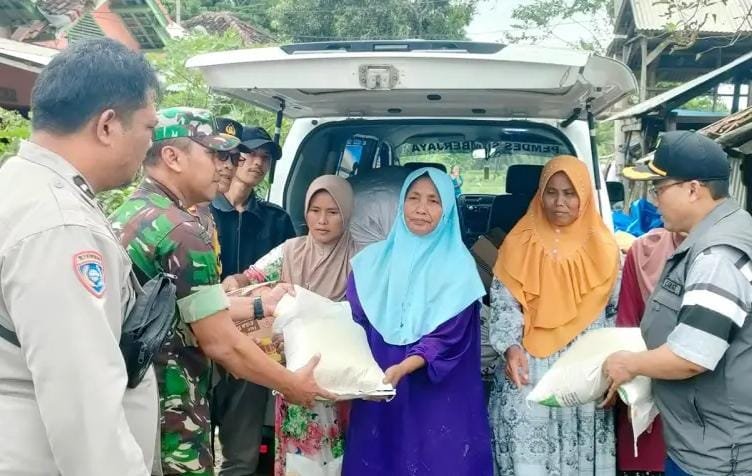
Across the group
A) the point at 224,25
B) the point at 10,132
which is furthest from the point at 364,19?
the point at 10,132

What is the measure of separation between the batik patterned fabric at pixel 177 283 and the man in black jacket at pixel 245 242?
1.02 meters

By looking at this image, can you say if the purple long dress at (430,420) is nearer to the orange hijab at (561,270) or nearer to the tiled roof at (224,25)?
the orange hijab at (561,270)

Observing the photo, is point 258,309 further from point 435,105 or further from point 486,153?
point 486,153

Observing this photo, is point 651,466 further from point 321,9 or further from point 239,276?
point 321,9

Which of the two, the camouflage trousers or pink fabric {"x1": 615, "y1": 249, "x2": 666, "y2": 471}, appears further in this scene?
pink fabric {"x1": 615, "y1": 249, "x2": 666, "y2": 471}

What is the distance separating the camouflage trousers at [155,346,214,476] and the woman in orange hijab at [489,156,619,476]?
1.38m

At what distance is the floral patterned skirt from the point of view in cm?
303

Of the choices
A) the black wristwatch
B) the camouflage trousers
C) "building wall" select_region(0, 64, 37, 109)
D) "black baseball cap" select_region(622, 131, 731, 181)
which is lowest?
the camouflage trousers

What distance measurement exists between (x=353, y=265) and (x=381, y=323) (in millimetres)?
279

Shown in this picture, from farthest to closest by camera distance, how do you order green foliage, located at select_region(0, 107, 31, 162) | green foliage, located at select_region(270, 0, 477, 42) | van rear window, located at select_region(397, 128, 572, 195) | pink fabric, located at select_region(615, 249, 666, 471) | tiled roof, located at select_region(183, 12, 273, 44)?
1. tiled roof, located at select_region(183, 12, 273, 44)
2. green foliage, located at select_region(270, 0, 477, 42)
3. van rear window, located at select_region(397, 128, 572, 195)
4. green foliage, located at select_region(0, 107, 31, 162)
5. pink fabric, located at select_region(615, 249, 666, 471)

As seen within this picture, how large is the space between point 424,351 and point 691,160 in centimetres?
118

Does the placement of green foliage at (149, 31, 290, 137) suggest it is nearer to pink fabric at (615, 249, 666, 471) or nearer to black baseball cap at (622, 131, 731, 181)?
pink fabric at (615, 249, 666, 471)

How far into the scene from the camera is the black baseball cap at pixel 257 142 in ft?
12.1

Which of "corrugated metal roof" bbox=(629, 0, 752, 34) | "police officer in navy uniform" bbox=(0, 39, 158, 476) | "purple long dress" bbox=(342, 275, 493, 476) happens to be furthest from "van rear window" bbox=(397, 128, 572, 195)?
"corrugated metal roof" bbox=(629, 0, 752, 34)
